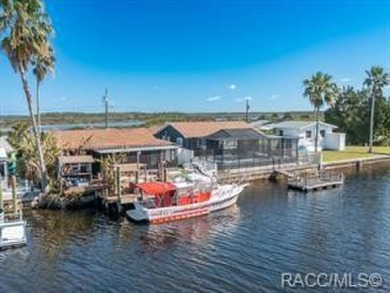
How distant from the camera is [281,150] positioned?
49.6 m

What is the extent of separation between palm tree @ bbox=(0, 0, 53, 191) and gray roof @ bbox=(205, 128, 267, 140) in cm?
2060

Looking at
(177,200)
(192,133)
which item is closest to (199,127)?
(192,133)

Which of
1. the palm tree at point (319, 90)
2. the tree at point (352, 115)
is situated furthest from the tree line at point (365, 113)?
the palm tree at point (319, 90)

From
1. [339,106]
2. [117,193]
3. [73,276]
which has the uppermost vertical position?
[339,106]

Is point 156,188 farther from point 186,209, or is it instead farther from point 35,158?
point 35,158

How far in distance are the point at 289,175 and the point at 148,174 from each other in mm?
14916

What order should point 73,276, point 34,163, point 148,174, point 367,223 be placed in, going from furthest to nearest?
point 148,174, point 34,163, point 367,223, point 73,276

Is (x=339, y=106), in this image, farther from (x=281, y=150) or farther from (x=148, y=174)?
(x=148, y=174)

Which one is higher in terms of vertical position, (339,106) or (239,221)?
(339,106)

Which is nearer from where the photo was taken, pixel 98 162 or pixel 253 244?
pixel 253 244

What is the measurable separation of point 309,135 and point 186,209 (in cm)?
3383

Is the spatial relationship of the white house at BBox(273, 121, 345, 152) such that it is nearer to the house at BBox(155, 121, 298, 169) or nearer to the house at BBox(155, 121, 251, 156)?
the house at BBox(155, 121, 298, 169)

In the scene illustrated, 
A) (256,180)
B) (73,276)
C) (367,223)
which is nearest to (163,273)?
(73,276)

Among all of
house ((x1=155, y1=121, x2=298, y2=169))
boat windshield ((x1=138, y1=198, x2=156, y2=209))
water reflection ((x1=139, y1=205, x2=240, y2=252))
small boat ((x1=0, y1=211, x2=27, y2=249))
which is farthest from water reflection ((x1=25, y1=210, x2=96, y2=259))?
house ((x1=155, y1=121, x2=298, y2=169))
